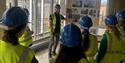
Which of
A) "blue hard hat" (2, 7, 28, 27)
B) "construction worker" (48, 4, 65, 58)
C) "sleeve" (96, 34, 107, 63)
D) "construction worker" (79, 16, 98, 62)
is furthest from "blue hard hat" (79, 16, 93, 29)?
"construction worker" (48, 4, 65, 58)

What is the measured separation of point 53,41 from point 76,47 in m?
5.87

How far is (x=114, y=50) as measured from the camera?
3.38m

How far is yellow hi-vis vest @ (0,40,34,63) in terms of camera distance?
2.07m

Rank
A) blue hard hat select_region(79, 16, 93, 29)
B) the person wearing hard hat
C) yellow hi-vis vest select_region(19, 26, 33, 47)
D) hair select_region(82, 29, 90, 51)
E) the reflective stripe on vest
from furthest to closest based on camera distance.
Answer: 1. yellow hi-vis vest select_region(19, 26, 33, 47)
2. the person wearing hard hat
3. blue hard hat select_region(79, 16, 93, 29)
4. hair select_region(82, 29, 90, 51)
5. the reflective stripe on vest

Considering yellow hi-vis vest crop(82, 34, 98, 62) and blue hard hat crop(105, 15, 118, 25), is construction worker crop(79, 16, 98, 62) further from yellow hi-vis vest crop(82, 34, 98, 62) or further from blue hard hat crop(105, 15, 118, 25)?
blue hard hat crop(105, 15, 118, 25)

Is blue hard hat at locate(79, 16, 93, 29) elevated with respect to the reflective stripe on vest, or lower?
elevated

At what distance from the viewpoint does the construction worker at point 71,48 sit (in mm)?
2082

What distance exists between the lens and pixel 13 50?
2.09m

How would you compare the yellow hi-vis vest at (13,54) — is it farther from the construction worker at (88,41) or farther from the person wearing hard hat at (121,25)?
the person wearing hard hat at (121,25)

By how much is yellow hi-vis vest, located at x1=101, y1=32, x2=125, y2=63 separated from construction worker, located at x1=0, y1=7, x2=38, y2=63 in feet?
4.55

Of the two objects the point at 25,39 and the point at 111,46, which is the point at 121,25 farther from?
the point at 25,39

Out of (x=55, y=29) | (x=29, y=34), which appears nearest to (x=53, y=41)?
(x=55, y=29)

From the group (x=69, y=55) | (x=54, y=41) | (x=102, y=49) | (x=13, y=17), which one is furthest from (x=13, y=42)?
(x=54, y=41)

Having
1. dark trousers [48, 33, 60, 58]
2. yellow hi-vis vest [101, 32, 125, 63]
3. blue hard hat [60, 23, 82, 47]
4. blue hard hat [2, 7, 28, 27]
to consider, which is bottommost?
dark trousers [48, 33, 60, 58]
